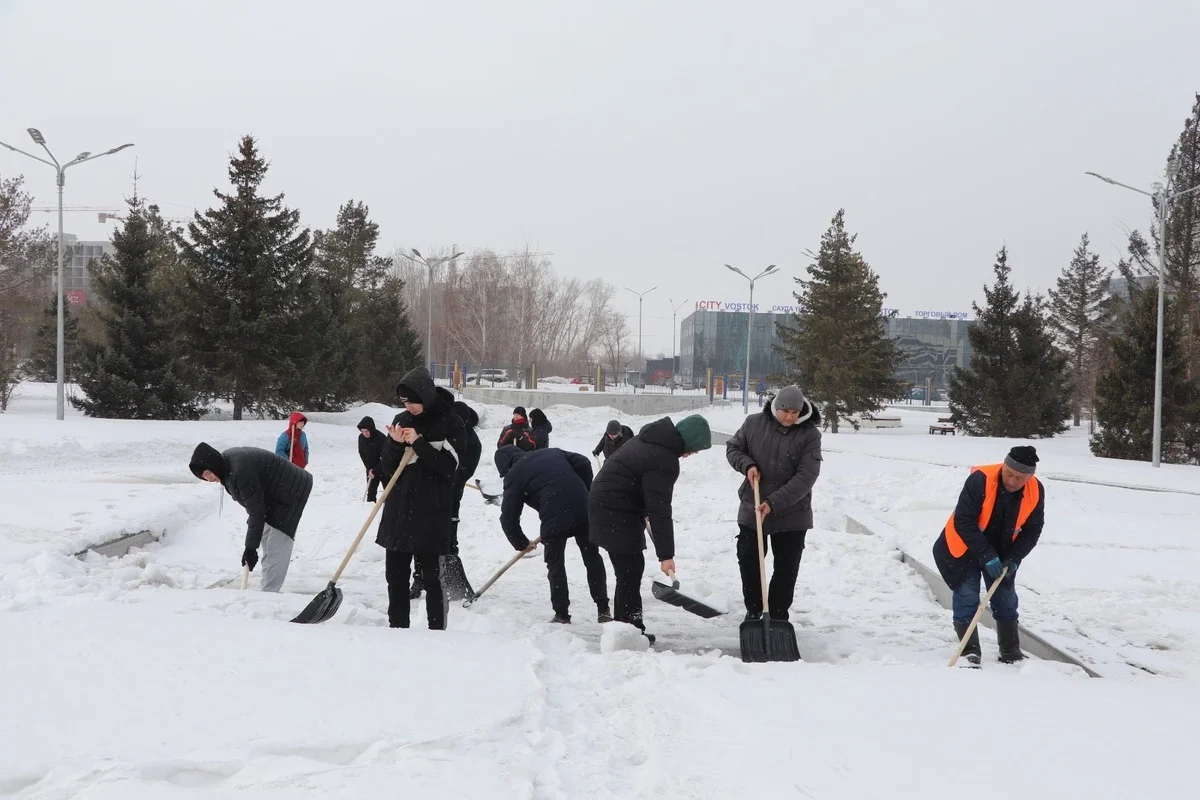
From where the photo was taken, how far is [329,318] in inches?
1099

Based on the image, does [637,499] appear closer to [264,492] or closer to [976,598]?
[976,598]

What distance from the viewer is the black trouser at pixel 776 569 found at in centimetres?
568

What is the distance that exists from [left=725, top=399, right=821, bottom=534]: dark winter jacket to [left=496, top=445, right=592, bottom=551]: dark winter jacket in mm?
1112

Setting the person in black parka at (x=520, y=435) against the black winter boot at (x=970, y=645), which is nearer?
the black winter boot at (x=970, y=645)

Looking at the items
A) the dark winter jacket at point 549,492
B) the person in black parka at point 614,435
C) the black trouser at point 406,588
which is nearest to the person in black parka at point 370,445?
the dark winter jacket at point 549,492

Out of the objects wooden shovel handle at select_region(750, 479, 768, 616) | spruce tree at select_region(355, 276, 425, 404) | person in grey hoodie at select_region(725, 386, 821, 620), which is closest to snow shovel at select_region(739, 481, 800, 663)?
wooden shovel handle at select_region(750, 479, 768, 616)

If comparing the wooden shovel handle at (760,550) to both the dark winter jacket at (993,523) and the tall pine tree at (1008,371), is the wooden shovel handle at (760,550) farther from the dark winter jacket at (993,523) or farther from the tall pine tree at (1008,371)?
the tall pine tree at (1008,371)

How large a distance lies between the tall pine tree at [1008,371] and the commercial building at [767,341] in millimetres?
44436

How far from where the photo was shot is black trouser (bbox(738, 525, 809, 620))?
5.68 m

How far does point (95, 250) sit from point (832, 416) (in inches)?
5305

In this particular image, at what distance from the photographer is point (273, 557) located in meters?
6.55

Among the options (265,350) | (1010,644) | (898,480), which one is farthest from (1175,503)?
(265,350)

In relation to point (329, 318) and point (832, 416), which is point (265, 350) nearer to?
point (329, 318)

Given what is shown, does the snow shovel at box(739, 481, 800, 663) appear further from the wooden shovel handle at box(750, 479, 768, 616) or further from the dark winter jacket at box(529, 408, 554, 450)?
the dark winter jacket at box(529, 408, 554, 450)
